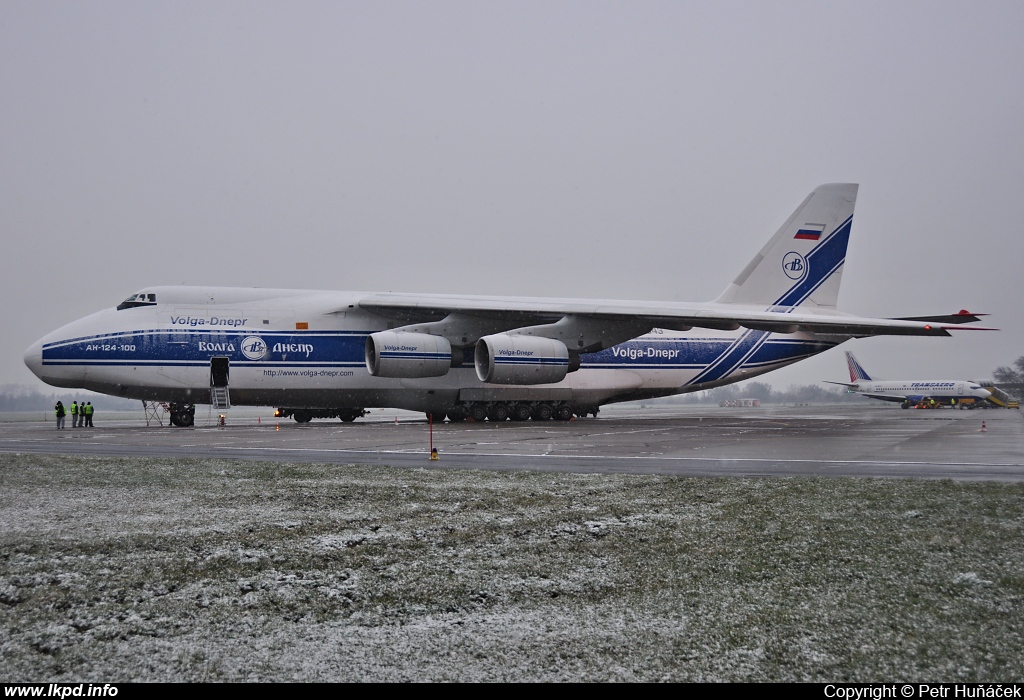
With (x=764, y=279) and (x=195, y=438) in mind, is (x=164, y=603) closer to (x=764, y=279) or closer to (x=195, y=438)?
(x=195, y=438)

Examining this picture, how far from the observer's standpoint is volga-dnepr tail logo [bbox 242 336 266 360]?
839 inches

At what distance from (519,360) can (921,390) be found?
56513mm

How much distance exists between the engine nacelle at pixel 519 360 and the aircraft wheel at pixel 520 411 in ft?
10.3

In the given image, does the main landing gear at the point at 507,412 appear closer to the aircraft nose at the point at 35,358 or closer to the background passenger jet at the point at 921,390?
the aircraft nose at the point at 35,358

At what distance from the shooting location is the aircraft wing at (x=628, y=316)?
2072 centimetres

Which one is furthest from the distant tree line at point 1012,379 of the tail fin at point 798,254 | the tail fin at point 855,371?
the tail fin at point 798,254

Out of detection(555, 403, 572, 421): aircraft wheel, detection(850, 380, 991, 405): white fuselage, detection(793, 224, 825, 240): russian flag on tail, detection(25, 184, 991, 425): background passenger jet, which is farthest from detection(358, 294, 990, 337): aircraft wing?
detection(850, 380, 991, 405): white fuselage

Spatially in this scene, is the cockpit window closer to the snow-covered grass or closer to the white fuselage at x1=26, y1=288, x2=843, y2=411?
the white fuselage at x1=26, y1=288, x2=843, y2=411

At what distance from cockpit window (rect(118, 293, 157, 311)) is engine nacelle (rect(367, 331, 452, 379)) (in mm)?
5866

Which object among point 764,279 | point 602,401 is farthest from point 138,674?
point 764,279

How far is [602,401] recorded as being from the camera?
26.9 metres

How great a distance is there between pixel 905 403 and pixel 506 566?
229ft

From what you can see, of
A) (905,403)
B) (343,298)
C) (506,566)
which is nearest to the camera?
(506,566)

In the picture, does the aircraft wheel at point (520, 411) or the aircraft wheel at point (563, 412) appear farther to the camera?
the aircraft wheel at point (563, 412)
